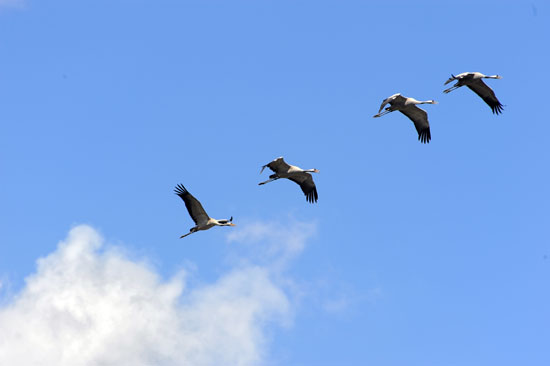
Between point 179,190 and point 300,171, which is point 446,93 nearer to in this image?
point 300,171

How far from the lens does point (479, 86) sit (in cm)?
3556

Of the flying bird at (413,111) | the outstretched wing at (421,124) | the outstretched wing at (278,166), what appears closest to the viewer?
the outstretched wing at (278,166)

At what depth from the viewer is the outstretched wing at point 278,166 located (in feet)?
106

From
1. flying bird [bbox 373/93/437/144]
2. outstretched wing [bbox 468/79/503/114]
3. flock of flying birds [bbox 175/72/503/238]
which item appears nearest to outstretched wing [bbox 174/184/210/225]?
flock of flying birds [bbox 175/72/503/238]

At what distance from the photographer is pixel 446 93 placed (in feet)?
110

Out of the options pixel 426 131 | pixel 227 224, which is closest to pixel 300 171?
pixel 227 224

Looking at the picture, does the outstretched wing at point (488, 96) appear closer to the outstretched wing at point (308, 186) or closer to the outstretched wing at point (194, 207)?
the outstretched wing at point (308, 186)

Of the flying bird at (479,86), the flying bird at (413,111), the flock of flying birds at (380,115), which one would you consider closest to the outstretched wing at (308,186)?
the flock of flying birds at (380,115)

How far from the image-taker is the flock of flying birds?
32.9 m

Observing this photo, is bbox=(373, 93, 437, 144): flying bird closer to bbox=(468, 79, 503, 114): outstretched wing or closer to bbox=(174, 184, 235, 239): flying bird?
bbox=(468, 79, 503, 114): outstretched wing

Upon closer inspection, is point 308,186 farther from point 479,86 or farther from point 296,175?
point 479,86

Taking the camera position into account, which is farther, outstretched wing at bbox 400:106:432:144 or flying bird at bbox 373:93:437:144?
outstretched wing at bbox 400:106:432:144

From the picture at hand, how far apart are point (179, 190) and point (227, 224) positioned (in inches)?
109

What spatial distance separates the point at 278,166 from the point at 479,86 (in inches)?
388
